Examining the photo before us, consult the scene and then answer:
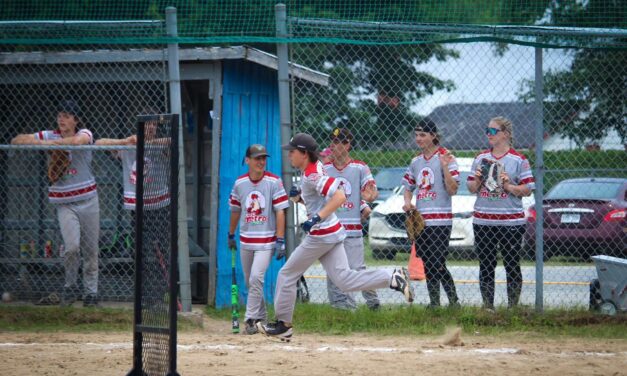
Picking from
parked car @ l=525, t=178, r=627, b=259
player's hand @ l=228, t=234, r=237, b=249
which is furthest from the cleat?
parked car @ l=525, t=178, r=627, b=259

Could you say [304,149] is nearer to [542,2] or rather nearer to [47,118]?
[47,118]

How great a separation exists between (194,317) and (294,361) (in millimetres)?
2338

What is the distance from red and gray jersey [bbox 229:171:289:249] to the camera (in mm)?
9609

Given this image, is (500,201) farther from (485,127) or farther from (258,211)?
(258,211)

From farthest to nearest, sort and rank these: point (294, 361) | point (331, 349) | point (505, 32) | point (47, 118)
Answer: point (47, 118), point (505, 32), point (331, 349), point (294, 361)

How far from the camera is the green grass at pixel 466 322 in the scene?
30.2ft

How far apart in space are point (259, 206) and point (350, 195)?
42.4 inches

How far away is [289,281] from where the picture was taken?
859cm

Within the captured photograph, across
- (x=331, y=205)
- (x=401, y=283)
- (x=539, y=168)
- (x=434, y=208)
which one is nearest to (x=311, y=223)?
(x=331, y=205)

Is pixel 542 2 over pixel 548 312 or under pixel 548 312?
over

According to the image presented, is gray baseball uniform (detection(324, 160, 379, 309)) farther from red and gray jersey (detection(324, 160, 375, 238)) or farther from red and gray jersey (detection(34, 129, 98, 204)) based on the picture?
red and gray jersey (detection(34, 129, 98, 204))

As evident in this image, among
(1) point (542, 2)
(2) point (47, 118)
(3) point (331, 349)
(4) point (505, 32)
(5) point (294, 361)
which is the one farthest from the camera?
(1) point (542, 2)

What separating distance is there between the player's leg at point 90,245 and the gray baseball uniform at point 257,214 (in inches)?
70.2

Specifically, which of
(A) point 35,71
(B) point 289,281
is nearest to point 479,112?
(B) point 289,281
